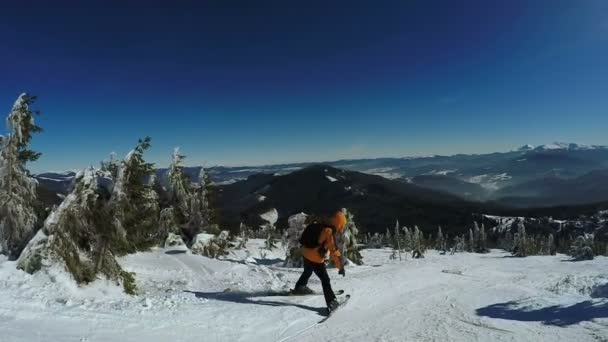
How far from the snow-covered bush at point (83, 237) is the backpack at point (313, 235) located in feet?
18.9

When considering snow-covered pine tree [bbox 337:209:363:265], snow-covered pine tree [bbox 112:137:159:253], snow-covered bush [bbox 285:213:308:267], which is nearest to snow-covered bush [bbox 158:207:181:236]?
snow-covered bush [bbox 285:213:308:267]

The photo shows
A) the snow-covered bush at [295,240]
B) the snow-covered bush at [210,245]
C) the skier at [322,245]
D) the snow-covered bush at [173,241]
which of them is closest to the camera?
the skier at [322,245]

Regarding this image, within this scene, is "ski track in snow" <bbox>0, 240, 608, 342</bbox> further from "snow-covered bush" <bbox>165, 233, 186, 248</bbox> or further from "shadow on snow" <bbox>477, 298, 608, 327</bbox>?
"snow-covered bush" <bbox>165, 233, 186, 248</bbox>

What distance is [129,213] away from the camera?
41.6ft

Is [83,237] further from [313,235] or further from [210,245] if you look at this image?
[210,245]

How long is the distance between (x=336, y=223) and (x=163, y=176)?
27227 millimetres

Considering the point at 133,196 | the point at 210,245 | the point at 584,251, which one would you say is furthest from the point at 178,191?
the point at 584,251

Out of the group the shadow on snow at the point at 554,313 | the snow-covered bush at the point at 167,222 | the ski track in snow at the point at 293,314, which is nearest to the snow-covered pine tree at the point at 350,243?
the snow-covered bush at the point at 167,222

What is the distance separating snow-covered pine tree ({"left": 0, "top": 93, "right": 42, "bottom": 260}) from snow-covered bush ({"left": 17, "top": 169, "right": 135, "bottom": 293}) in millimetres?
3128

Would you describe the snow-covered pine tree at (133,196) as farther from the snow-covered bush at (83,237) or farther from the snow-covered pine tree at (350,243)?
the snow-covered pine tree at (350,243)

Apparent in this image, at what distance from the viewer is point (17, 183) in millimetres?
15125

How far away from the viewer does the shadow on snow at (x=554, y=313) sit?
7603 millimetres

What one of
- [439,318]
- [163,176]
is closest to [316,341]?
[439,318]

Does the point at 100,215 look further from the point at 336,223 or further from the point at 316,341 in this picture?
the point at 316,341
